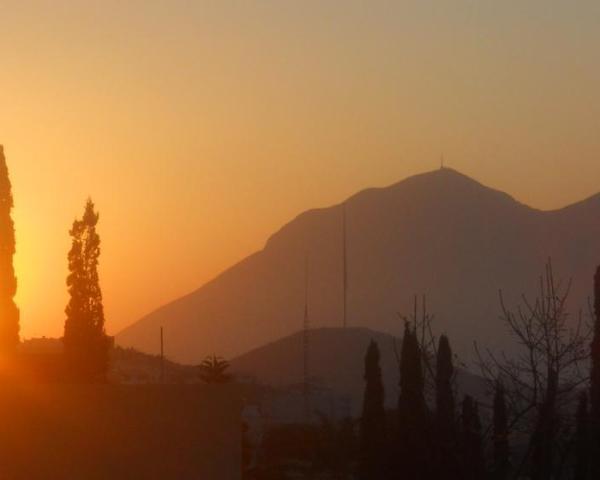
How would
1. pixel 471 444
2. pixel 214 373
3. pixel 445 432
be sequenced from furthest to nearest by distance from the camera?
1. pixel 214 373
2. pixel 445 432
3. pixel 471 444

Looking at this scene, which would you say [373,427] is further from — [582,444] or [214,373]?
[582,444]

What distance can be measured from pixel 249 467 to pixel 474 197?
490 ft

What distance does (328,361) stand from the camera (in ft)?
232

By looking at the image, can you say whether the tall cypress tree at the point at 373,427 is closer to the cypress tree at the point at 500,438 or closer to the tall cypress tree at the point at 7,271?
the cypress tree at the point at 500,438

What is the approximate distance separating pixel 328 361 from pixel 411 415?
144 feet

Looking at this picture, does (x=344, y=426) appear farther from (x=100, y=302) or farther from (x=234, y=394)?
(x=234, y=394)

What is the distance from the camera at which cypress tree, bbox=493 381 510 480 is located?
693 inches

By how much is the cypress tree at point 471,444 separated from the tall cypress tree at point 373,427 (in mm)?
6755

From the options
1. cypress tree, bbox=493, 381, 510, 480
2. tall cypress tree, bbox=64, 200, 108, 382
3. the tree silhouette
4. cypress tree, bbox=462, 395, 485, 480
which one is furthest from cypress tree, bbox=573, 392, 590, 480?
tall cypress tree, bbox=64, 200, 108, 382

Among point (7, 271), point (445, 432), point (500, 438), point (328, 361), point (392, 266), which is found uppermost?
point (392, 266)

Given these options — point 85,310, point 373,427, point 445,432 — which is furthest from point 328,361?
point 445,432

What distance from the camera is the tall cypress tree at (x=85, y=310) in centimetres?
3338

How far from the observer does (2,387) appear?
690 inches

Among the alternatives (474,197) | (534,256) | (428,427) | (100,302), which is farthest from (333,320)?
(428,427)
